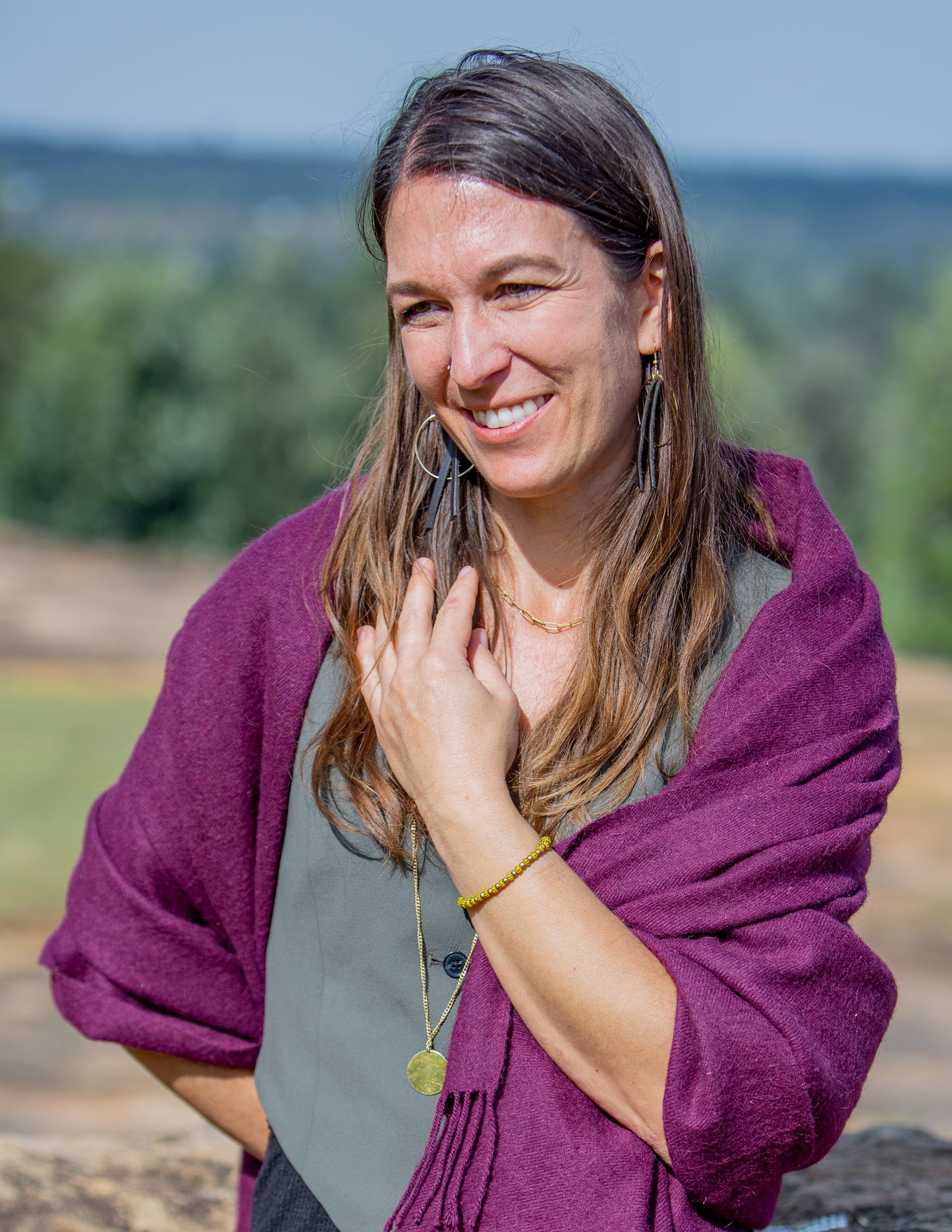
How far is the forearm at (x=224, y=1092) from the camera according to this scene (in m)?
1.97

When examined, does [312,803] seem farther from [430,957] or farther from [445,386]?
[445,386]

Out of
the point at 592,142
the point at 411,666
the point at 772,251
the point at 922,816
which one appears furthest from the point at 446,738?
the point at 772,251

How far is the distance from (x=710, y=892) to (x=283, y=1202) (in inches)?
31.4

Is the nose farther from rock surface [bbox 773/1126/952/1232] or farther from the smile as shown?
rock surface [bbox 773/1126/952/1232]

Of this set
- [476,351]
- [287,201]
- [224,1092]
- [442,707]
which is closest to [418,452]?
[476,351]

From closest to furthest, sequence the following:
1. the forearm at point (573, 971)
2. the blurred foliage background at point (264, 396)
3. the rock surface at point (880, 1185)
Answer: the forearm at point (573, 971) → the rock surface at point (880, 1185) → the blurred foliage background at point (264, 396)

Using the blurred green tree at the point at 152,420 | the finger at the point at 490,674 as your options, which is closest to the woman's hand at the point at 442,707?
the finger at the point at 490,674

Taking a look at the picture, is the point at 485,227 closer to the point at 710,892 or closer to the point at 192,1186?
the point at 710,892

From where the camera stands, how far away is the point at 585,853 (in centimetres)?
156

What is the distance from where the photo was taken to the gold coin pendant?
1.68 meters

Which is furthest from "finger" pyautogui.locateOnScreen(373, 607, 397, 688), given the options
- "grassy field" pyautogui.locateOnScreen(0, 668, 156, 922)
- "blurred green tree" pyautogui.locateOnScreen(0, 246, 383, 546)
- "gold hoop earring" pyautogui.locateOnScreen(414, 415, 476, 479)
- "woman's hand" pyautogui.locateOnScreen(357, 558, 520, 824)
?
"blurred green tree" pyautogui.locateOnScreen(0, 246, 383, 546)

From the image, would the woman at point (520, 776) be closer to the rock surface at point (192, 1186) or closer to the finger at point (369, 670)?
the finger at point (369, 670)

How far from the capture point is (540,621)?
6.03 ft

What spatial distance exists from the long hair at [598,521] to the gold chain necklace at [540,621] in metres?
0.02
